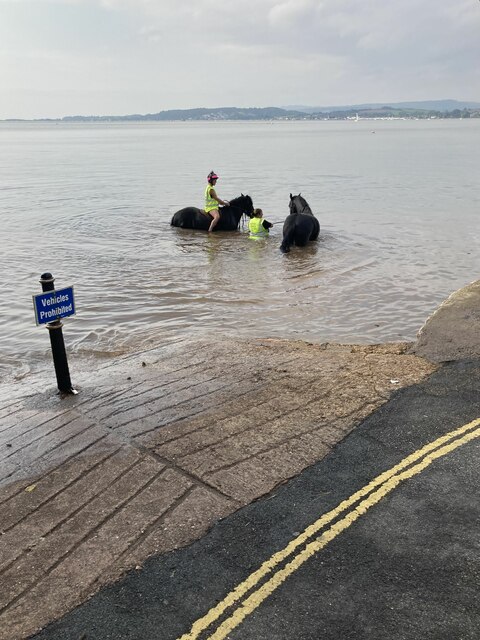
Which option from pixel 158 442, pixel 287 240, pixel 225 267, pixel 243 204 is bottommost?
pixel 225 267

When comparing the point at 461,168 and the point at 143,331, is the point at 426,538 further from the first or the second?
the point at 461,168

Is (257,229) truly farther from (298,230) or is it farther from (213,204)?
(213,204)

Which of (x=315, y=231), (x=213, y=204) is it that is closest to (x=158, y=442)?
(x=315, y=231)

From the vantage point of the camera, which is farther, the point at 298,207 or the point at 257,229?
the point at 257,229

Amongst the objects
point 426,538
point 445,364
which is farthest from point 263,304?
point 426,538

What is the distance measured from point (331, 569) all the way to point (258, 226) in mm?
16490

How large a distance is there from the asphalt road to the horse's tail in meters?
12.8

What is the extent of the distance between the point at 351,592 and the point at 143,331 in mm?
7792

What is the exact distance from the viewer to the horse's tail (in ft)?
58.6

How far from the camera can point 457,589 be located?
3906 millimetres

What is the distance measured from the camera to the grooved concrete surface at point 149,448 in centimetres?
436

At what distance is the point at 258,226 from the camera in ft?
65.0

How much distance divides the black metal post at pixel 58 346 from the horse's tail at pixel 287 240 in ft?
37.6

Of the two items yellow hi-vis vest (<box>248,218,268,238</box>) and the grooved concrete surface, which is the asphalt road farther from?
yellow hi-vis vest (<box>248,218,268,238</box>)
